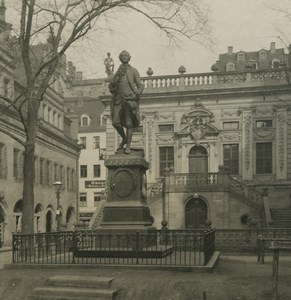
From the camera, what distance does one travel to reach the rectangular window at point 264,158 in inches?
1459

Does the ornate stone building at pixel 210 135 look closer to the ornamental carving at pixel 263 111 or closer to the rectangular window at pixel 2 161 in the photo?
the ornamental carving at pixel 263 111

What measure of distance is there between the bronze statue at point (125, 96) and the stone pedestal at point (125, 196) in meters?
0.48

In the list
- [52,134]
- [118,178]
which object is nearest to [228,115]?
[52,134]

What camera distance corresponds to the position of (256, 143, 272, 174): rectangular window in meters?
37.1

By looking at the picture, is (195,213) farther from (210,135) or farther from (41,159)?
(41,159)

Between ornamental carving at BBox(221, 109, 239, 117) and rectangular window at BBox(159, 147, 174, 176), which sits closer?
ornamental carving at BBox(221, 109, 239, 117)

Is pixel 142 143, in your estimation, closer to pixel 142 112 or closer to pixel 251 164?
pixel 142 112

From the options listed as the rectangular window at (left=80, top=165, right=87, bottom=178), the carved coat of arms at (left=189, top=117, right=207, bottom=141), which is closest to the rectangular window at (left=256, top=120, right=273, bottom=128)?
the carved coat of arms at (left=189, top=117, right=207, bottom=141)

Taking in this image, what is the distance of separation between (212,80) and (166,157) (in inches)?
254

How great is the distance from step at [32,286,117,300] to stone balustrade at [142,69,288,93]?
2956 cm

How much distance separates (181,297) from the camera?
9.92m

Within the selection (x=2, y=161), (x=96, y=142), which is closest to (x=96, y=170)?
(x=96, y=142)

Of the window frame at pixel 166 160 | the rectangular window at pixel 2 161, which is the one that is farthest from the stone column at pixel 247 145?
the rectangular window at pixel 2 161

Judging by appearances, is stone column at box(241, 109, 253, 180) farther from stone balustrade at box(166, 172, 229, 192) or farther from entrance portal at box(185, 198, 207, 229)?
entrance portal at box(185, 198, 207, 229)
